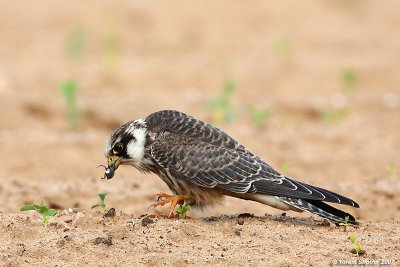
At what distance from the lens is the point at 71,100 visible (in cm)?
1209

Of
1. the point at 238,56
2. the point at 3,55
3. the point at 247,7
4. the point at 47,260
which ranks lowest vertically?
the point at 47,260

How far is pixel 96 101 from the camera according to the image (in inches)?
554

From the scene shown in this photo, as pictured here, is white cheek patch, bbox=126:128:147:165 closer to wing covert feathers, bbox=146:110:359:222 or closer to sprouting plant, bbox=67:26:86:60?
wing covert feathers, bbox=146:110:359:222

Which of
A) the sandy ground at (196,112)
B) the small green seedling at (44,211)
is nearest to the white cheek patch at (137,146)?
the sandy ground at (196,112)

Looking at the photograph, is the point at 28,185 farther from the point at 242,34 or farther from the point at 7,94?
the point at 242,34

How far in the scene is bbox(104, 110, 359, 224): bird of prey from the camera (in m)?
7.10

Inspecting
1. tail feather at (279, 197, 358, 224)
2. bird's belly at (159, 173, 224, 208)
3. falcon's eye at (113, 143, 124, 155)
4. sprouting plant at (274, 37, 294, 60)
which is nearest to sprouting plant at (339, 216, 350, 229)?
tail feather at (279, 197, 358, 224)

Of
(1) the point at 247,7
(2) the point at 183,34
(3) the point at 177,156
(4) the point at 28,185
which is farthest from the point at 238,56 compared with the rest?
(3) the point at 177,156

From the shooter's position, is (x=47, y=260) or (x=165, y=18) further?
(x=165, y=18)

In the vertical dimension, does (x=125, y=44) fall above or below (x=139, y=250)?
above

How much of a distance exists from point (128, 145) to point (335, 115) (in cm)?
627

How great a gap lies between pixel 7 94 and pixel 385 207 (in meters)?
7.23

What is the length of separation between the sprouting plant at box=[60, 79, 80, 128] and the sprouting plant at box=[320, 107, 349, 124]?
135 inches

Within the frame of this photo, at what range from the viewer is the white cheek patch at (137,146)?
739cm
